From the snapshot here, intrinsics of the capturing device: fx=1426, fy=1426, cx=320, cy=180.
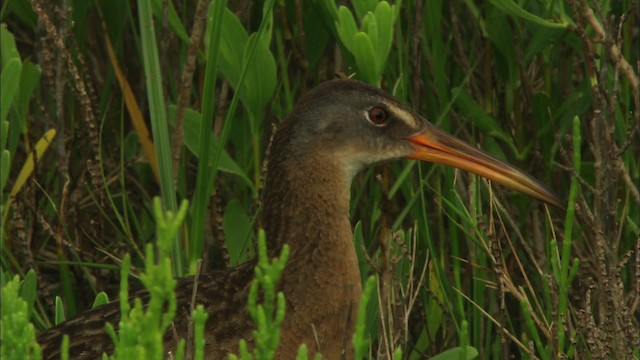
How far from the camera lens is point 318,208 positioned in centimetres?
344

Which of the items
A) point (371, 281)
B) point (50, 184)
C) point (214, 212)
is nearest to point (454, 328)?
point (214, 212)

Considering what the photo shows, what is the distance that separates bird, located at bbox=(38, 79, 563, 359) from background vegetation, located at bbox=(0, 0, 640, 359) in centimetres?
9

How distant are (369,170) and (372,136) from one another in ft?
2.49

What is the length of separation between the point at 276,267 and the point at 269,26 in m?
1.72

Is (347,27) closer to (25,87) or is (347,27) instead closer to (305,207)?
(305,207)

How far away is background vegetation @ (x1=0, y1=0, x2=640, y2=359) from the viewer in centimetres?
354

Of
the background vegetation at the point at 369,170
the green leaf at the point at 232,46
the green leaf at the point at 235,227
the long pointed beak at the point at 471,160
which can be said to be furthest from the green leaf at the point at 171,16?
the long pointed beak at the point at 471,160

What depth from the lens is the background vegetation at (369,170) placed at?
11.6 ft

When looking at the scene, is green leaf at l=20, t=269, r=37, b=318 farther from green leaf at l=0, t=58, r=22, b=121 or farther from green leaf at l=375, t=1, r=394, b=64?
green leaf at l=375, t=1, r=394, b=64

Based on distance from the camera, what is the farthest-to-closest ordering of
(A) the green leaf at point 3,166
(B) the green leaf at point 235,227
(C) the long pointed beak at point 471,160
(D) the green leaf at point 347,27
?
(B) the green leaf at point 235,227 → (C) the long pointed beak at point 471,160 → (D) the green leaf at point 347,27 → (A) the green leaf at point 3,166

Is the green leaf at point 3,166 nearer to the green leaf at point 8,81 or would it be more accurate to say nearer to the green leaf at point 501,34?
the green leaf at point 8,81

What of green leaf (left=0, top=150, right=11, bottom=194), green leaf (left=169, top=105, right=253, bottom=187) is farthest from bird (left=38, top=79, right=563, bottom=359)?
green leaf (left=0, top=150, right=11, bottom=194)

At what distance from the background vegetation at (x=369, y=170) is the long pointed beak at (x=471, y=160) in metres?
0.06

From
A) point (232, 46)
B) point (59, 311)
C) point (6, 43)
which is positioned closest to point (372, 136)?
point (232, 46)
